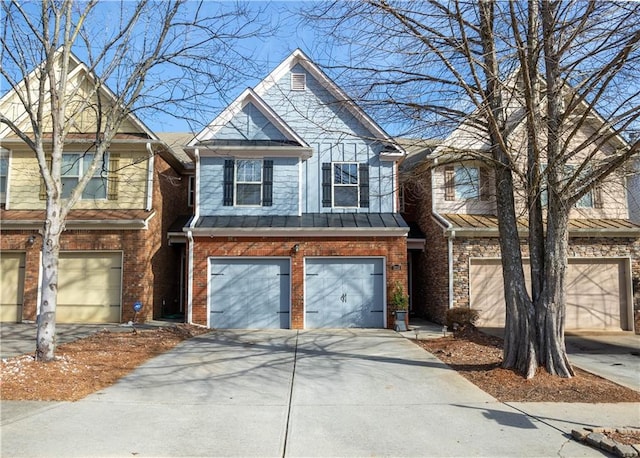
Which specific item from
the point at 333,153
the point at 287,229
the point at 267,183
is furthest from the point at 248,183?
the point at 333,153

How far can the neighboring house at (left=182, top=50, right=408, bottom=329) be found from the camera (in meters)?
14.2

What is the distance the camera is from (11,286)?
1489cm

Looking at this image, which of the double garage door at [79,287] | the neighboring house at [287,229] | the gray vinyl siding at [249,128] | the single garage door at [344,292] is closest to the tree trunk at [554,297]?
the neighboring house at [287,229]

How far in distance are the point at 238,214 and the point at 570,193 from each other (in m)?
9.79

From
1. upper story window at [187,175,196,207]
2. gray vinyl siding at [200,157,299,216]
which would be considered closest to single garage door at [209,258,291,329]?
gray vinyl siding at [200,157,299,216]

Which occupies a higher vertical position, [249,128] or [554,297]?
[249,128]

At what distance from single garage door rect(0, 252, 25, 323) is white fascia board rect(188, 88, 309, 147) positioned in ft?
23.4

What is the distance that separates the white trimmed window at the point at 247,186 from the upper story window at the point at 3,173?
7.70 metres

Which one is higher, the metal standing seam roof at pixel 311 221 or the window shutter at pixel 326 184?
the window shutter at pixel 326 184

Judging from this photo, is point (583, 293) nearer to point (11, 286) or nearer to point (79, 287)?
point (79, 287)

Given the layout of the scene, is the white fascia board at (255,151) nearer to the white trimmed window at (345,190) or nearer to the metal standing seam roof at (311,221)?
the white trimmed window at (345,190)

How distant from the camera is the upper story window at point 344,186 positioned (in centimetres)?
1533

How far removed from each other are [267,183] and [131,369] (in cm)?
782

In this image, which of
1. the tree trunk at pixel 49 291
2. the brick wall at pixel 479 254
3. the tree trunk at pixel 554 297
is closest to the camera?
the tree trunk at pixel 554 297
